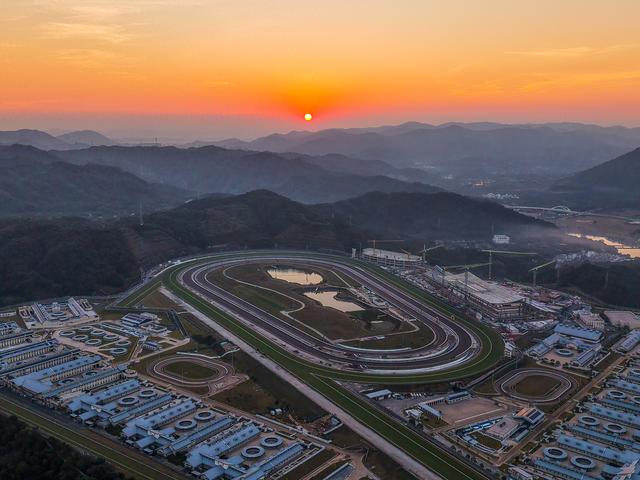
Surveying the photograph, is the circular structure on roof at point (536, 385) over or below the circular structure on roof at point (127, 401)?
below

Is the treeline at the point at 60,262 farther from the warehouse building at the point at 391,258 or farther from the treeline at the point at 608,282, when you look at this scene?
the treeline at the point at 608,282

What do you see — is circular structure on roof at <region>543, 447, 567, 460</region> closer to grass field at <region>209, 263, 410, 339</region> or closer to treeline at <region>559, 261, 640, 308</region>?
grass field at <region>209, 263, 410, 339</region>

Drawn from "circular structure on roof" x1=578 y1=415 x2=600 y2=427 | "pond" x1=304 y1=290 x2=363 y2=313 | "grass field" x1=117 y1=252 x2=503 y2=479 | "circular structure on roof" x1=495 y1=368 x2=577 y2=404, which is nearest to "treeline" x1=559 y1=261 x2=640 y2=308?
"grass field" x1=117 y1=252 x2=503 y2=479

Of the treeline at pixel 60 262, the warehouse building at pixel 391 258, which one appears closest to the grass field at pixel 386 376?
the treeline at pixel 60 262

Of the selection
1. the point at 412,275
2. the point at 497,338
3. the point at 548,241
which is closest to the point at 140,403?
the point at 497,338

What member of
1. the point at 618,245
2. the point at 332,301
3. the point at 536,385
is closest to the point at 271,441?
the point at 536,385

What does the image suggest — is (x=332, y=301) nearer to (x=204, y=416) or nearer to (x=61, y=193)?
(x=204, y=416)
